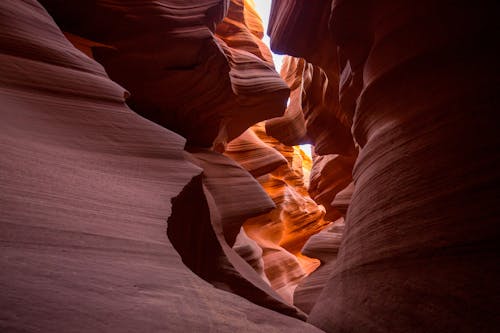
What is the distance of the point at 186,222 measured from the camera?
356 cm

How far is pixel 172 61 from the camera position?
4461mm

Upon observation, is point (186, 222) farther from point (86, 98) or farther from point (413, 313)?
point (413, 313)

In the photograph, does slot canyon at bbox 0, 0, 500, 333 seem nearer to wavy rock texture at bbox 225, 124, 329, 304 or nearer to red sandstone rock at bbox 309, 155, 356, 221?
red sandstone rock at bbox 309, 155, 356, 221

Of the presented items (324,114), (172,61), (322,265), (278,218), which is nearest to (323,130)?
(324,114)

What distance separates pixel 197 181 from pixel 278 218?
947 centimetres

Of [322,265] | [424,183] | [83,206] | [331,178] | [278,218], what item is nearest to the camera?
[83,206]

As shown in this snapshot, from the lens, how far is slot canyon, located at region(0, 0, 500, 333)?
1.16 meters

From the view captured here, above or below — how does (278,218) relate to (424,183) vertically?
below

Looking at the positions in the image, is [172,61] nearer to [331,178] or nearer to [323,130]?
[323,130]

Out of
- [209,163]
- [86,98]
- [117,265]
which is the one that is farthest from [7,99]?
[209,163]

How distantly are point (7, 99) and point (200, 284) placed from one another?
1659mm

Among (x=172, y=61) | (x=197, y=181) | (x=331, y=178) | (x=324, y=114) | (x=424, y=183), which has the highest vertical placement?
(x=172, y=61)

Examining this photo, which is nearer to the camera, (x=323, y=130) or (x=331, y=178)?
(x=323, y=130)

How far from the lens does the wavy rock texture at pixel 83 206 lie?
989 mm
